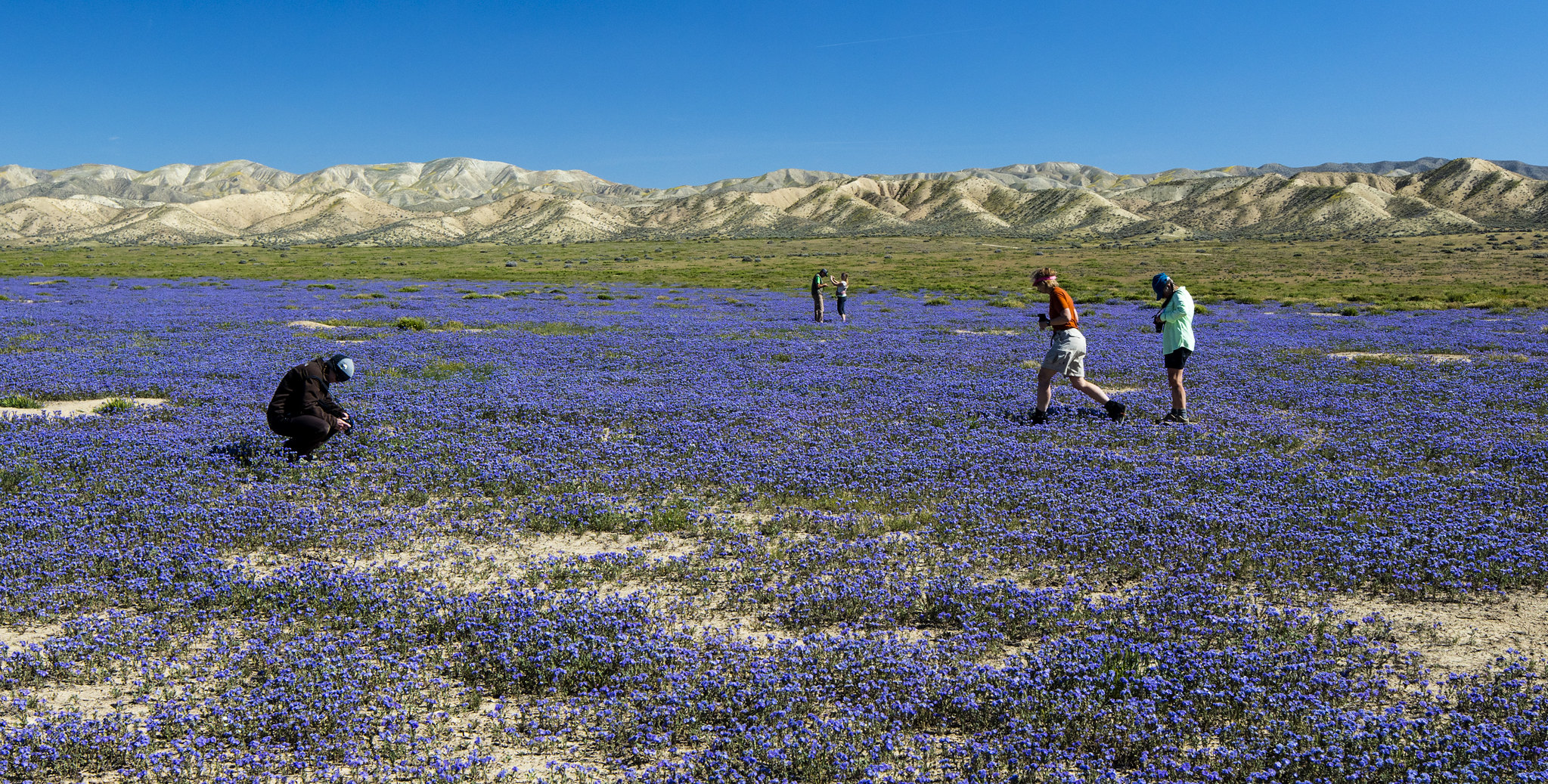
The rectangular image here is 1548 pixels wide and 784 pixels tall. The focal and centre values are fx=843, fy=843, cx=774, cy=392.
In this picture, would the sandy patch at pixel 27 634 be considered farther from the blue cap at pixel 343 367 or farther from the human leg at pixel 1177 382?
the human leg at pixel 1177 382

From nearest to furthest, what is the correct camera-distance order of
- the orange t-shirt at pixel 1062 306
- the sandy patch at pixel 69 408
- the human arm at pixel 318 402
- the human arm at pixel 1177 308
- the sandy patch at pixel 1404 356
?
the human arm at pixel 318 402
the orange t-shirt at pixel 1062 306
the human arm at pixel 1177 308
the sandy patch at pixel 69 408
the sandy patch at pixel 1404 356

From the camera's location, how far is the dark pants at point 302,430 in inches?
443

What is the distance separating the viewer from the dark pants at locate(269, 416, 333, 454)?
443 inches

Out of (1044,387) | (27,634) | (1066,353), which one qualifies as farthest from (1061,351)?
(27,634)

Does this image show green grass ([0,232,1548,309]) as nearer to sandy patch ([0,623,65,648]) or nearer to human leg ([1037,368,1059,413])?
human leg ([1037,368,1059,413])

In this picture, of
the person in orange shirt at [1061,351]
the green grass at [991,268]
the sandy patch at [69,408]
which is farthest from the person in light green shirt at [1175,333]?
the green grass at [991,268]

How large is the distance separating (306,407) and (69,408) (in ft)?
25.0

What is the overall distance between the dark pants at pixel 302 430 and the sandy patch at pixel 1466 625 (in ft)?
38.7

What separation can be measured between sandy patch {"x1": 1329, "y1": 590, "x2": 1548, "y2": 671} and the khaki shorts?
6848 millimetres

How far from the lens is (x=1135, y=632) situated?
6.75 meters

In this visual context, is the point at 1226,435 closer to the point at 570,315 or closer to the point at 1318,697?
the point at 1318,697

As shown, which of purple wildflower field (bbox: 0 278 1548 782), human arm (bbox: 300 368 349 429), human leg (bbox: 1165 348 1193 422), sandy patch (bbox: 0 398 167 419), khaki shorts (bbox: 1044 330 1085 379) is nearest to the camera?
purple wildflower field (bbox: 0 278 1548 782)

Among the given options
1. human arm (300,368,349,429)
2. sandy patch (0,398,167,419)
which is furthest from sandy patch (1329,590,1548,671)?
sandy patch (0,398,167,419)

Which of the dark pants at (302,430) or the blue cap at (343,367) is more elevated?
the blue cap at (343,367)
